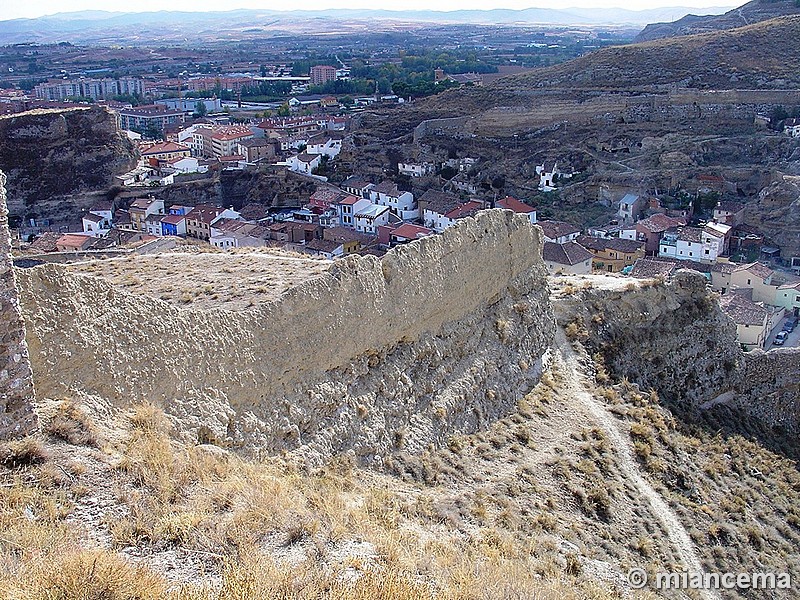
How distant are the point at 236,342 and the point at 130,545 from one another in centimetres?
284

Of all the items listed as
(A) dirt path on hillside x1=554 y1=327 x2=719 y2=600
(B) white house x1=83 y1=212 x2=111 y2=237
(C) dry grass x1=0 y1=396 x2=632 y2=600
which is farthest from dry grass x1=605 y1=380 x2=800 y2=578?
(B) white house x1=83 y1=212 x2=111 y2=237

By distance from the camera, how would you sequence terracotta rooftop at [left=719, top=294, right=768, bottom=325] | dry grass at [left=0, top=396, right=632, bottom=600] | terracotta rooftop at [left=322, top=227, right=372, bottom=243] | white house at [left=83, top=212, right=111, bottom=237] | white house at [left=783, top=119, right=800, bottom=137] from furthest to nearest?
1. white house at [left=783, top=119, right=800, bottom=137]
2. white house at [left=83, top=212, right=111, bottom=237]
3. terracotta rooftop at [left=322, top=227, right=372, bottom=243]
4. terracotta rooftop at [left=719, top=294, right=768, bottom=325]
5. dry grass at [left=0, top=396, right=632, bottom=600]

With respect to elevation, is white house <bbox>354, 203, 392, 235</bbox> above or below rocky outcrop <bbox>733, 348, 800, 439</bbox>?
below

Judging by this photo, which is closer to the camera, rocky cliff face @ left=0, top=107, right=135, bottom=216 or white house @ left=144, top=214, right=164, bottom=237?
white house @ left=144, top=214, right=164, bottom=237

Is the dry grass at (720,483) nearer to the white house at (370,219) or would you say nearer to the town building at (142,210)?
the white house at (370,219)

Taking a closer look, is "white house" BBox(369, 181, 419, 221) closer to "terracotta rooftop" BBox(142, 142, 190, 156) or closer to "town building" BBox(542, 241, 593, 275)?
"town building" BBox(542, 241, 593, 275)

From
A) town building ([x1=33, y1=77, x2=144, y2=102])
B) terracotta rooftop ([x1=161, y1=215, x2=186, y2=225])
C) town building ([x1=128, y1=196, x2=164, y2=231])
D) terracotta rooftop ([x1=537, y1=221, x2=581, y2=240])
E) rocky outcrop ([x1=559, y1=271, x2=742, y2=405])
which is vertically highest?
rocky outcrop ([x1=559, y1=271, x2=742, y2=405])

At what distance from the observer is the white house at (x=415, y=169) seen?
45.8 metres

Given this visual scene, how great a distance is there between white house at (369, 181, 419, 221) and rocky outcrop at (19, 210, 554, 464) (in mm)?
26756

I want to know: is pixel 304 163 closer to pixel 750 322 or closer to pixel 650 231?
pixel 650 231

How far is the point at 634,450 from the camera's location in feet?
34.1

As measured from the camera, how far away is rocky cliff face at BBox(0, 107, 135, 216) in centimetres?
4069

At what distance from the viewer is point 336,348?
27.7 feet

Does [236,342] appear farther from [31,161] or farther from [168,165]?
[168,165]
